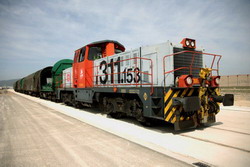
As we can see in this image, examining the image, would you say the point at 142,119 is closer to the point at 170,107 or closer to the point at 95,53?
the point at 170,107

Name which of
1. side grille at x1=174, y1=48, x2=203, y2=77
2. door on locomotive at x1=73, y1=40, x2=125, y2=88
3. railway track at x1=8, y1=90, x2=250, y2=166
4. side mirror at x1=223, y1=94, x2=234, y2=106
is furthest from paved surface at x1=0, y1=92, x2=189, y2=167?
door on locomotive at x1=73, y1=40, x2=125, y2=88

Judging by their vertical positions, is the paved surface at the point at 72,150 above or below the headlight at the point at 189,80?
below

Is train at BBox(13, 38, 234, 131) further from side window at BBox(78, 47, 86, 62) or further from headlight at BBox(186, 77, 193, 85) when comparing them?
side window at BBox(78, 47, 86, 62)

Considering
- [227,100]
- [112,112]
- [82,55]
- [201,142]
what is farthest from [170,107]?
[82,55]

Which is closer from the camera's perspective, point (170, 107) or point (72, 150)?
point (72, 150)

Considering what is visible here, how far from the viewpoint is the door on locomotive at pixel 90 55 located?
8.68 meters

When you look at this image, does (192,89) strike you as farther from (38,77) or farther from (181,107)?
(38,77)

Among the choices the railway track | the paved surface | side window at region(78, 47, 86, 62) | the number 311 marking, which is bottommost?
the railway track

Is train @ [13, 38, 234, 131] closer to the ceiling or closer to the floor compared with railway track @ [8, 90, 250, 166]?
closer to the ceiling

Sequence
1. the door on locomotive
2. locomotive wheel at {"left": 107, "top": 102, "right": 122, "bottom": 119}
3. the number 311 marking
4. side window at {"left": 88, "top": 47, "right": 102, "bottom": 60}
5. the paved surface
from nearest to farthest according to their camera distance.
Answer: the paved surface < the number 311 marking < locomotive wheel at {"left": 107, "top": 102, "right": 122, "bottom": 119} < the door on locomotive < side window at {"left": 88, "top": 47, "right": 102, "bottom": 60}

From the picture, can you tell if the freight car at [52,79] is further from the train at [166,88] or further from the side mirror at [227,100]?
the side mirror at [227,100]

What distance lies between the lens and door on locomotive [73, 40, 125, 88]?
8.68 meters

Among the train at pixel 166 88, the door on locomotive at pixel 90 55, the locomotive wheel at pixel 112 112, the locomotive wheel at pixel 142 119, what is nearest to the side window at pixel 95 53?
the door on locomotive at pixel 90 55

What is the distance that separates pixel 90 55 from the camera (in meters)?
9.20
